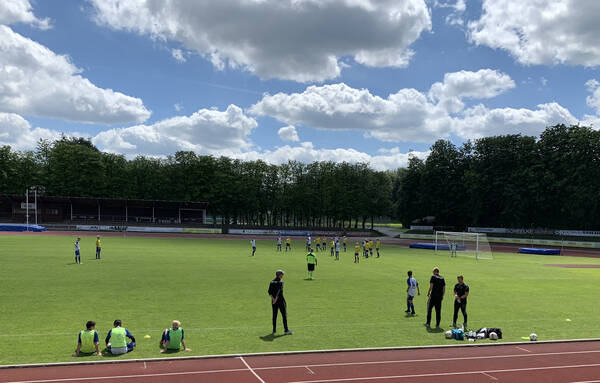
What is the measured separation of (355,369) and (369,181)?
98.5 metres

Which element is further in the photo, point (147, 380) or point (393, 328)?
point (393, 328)

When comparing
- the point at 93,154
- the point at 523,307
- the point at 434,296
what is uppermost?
the point at 93,154

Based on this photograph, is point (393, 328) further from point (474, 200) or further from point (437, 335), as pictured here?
point (474, 200)

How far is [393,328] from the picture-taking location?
14.7 m

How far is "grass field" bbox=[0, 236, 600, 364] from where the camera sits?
511 inches

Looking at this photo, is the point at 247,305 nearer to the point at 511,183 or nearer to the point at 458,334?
the point at 458,334

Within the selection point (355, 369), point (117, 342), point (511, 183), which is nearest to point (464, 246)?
point (511, 183)

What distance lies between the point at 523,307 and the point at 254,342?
1272 centimetres

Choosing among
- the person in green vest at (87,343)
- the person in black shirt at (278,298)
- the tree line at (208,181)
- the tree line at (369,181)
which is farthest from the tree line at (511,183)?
the person in green vest at (87,343)

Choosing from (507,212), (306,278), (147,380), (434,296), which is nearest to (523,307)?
Result: (434,296)

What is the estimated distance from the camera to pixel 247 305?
58.6 ft

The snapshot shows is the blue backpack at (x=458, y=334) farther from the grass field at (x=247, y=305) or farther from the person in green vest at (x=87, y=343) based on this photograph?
the person in green vest at (x=87, y=343)

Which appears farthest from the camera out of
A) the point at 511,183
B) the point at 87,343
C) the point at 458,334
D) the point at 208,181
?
the point at 208,181

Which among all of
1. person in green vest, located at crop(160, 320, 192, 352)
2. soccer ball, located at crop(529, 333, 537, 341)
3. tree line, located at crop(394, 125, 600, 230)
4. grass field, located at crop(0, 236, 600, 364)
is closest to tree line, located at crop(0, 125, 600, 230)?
tree line, located at crop(394, 125, 600, 230)
